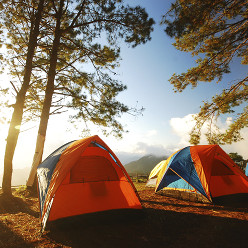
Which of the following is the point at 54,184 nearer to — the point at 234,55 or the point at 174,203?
the point at 174,203

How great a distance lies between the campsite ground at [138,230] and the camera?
2.79 meters

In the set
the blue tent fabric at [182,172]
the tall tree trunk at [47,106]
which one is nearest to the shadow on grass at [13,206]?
the tall tree trunk at [47,106]

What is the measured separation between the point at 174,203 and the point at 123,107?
5.24 meters

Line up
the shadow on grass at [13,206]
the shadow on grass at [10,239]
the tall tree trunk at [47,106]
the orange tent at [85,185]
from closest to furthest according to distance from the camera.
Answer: the shadow on grass at [10,239], the orange tent at [85,185], the shadow on grass at [13,206], the tall tree trunk at [47,106]

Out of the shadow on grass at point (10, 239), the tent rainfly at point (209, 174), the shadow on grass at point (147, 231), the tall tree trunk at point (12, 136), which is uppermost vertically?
the tall tree trunk at point (12, 136)

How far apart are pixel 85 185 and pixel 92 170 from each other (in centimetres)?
45

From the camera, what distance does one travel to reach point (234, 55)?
6.96m

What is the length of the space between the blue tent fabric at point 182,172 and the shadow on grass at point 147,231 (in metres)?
1.58

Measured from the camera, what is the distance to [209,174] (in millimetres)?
5422

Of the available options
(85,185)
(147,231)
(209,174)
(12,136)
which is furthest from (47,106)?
(209,174)

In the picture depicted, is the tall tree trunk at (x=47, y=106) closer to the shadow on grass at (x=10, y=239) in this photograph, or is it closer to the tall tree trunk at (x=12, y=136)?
the tall tree trunk at (x=12, y=136)

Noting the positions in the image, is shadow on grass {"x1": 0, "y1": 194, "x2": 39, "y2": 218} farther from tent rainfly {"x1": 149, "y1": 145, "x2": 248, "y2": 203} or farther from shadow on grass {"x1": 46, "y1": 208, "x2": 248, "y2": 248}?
tent rainfly {"x1": 149, "y1": 145, "x2": 248, "y2": 203}

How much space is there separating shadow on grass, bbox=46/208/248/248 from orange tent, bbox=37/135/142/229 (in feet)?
0.78

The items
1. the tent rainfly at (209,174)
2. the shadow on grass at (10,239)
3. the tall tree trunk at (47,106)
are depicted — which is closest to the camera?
the shadow on grass at (10,239)
